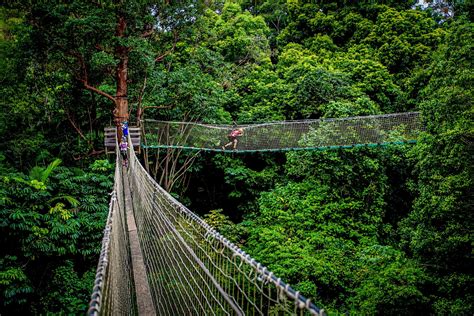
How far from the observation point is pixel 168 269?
2.70m

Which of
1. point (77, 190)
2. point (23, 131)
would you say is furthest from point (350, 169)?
point (23, 131)

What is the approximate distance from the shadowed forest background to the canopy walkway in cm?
61

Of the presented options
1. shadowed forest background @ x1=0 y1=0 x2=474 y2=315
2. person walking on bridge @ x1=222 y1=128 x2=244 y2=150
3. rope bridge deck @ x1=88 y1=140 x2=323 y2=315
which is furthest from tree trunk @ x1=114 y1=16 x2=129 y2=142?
rope bridge deck @ x1=88 y1=140 x2=323 y2=315

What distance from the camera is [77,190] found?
6047 millimetres

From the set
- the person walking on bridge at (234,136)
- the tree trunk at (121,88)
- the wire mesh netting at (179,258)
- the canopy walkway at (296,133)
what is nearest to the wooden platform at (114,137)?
the tree trunk at (121,88)

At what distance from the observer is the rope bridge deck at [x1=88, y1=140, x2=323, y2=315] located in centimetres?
118

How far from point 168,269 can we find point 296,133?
5.82m

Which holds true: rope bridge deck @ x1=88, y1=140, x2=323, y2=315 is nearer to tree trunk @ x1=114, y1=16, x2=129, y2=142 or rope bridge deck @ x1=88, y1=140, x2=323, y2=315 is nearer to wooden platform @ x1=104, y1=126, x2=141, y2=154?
wooden platform @ x1=104, y1=126, x2=141, y2=154

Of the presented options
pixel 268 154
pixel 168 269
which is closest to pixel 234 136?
pixel 268 154

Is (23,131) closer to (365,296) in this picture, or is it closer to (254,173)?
(254,173)

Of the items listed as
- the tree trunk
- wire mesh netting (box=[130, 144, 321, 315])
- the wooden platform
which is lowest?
wire mesh netting (box=[130, 144, 321, 315])

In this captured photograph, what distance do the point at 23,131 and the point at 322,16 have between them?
10.7m

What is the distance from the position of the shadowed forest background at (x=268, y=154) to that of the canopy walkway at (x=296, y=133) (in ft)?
2.01

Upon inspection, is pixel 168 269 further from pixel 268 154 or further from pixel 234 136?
pixel 268 154
